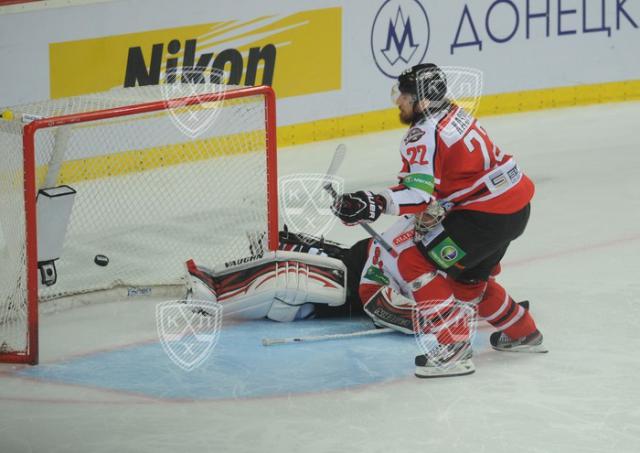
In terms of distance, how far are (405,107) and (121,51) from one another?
301 centimetres

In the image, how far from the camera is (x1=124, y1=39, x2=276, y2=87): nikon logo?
275 inches

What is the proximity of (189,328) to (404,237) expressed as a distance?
3.03 feet

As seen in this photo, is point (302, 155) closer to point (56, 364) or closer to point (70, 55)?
point (70, 55)

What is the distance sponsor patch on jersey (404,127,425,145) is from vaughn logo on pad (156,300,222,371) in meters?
1.05

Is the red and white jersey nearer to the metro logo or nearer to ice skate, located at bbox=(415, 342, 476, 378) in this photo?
ice skate, located at bbox=(415, 342, 476, 378)

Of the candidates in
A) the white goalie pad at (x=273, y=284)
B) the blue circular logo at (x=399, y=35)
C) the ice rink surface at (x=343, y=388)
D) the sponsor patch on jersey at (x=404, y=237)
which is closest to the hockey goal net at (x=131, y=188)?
the white goalie pad at (x=273, y=284)

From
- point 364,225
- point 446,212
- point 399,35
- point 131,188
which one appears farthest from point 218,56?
point 446,212

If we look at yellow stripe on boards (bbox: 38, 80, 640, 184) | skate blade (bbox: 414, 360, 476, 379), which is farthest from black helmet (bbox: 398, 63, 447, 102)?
yellow stripe on boards (bbox: 38, 80, 640, 184)

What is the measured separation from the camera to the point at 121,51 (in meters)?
6.91

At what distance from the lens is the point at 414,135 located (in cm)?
417

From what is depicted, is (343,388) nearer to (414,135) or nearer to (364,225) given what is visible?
(364,225)

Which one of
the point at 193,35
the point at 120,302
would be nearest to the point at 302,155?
the point at 193,35

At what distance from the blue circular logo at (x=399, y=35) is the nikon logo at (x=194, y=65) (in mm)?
751

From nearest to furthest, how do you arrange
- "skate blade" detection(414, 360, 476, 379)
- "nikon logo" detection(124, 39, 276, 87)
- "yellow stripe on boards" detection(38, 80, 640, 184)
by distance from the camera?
"skate blade" detection(414, 360, 476, 379) → "yellow stripe on boards" detection(38, 80, 640, 184) → "nikon logo" detection(124, 39, 276, 87)
